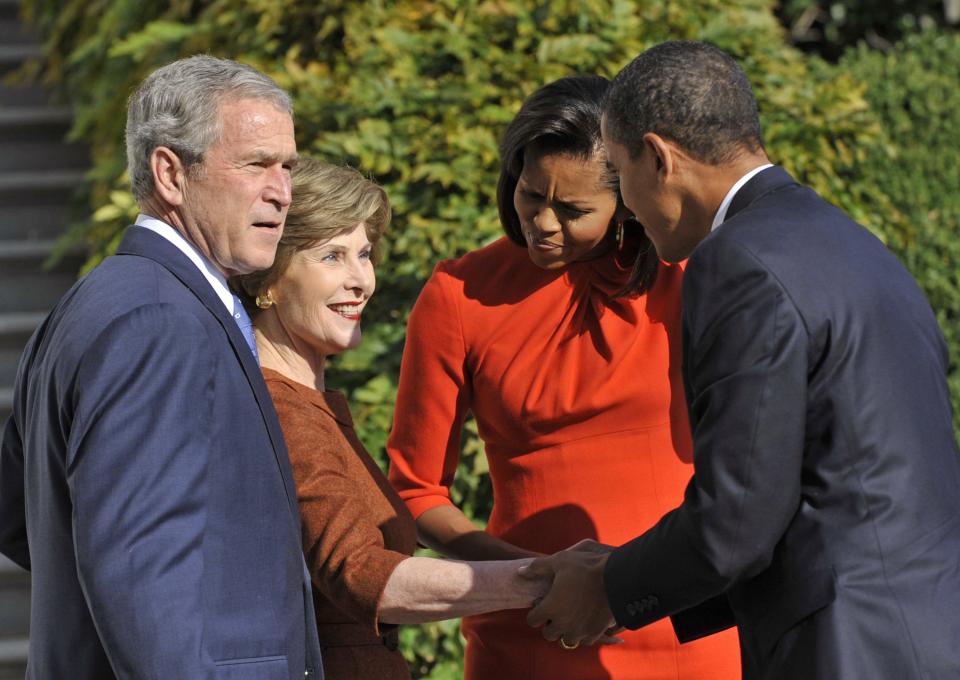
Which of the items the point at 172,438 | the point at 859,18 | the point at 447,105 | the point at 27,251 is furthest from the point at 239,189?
the point at 859,18

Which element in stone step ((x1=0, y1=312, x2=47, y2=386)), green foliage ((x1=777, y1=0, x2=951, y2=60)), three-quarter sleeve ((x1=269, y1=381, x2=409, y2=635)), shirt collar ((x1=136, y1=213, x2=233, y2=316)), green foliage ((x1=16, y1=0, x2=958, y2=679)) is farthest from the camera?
green foliage ((x1=777, y1=0, x2=951, y2=60))

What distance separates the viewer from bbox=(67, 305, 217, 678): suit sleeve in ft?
6.66

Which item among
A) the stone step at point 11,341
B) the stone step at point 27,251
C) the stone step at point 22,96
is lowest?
the stone step at point 11,341

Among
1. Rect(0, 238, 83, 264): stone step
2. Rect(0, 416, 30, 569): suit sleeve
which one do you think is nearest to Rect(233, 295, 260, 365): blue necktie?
Rect(0, 416, 30, 569): suit sleeve

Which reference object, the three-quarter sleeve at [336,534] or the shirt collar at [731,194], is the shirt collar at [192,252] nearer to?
the three-quarter sleeve at [336,534]

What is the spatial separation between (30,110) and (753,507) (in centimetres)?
604

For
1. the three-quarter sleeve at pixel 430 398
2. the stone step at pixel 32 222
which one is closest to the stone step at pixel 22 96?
the stone step at pixel 32 222

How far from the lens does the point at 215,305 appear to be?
2.29 metres

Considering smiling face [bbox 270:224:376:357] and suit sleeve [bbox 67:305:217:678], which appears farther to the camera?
smiling face [bbox 270:224:376:357]

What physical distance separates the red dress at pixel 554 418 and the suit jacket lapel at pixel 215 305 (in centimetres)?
88

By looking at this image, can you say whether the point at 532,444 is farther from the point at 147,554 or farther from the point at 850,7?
the point at 850,7

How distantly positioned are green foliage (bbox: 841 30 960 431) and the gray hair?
3230mm

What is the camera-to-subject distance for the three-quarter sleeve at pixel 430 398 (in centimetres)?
320

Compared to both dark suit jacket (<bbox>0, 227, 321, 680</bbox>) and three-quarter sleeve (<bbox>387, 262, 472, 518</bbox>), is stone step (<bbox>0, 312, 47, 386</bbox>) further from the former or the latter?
dark suit jacket (<bbox>0, 227, 321, 680</bbox>)
